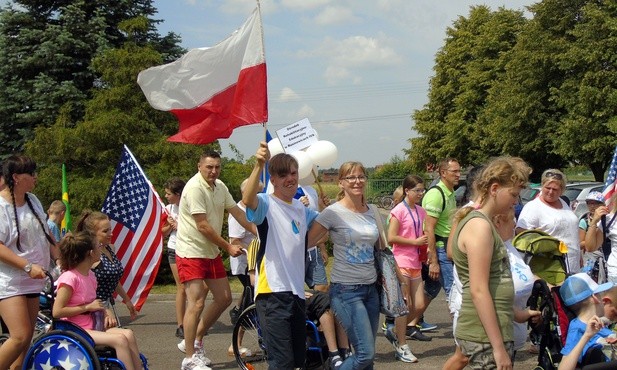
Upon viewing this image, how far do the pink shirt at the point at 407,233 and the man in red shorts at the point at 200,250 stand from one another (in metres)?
1.94

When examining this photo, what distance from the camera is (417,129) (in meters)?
56.2

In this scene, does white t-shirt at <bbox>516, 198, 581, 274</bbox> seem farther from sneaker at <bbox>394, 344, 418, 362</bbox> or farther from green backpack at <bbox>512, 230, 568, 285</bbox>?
sneaker at <bbox>394, 344, 418, 362</bbox>

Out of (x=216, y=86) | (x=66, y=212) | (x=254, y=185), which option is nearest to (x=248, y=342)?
(x=216, y=86)

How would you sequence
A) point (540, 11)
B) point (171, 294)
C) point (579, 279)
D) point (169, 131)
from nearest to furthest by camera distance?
1. point (579, 279)
2. point (171, 294)
3. point (169, 131)
4. point (540, 11)

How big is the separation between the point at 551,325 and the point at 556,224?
2.19m

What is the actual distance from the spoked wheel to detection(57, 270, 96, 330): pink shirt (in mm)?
1593

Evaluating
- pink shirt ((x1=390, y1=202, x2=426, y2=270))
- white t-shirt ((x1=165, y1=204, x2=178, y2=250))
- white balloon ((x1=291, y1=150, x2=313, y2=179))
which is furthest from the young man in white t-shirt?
white t-shirt ((x1=165, y1=204, x2=178, y2=250))

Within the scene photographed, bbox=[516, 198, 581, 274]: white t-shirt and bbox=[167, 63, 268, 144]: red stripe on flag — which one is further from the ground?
bbox=[167, 63, 268, 144]: red stripe on flag

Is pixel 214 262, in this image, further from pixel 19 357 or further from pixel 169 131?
pixel 169 131

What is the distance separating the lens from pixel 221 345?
8.38 meters

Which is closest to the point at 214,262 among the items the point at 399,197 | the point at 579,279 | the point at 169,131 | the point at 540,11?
the point at 399,197

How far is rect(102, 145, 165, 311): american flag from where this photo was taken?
817 cm

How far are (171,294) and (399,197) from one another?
5.03 m

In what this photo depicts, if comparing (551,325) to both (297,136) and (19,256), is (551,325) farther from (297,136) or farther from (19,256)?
(19,256)
